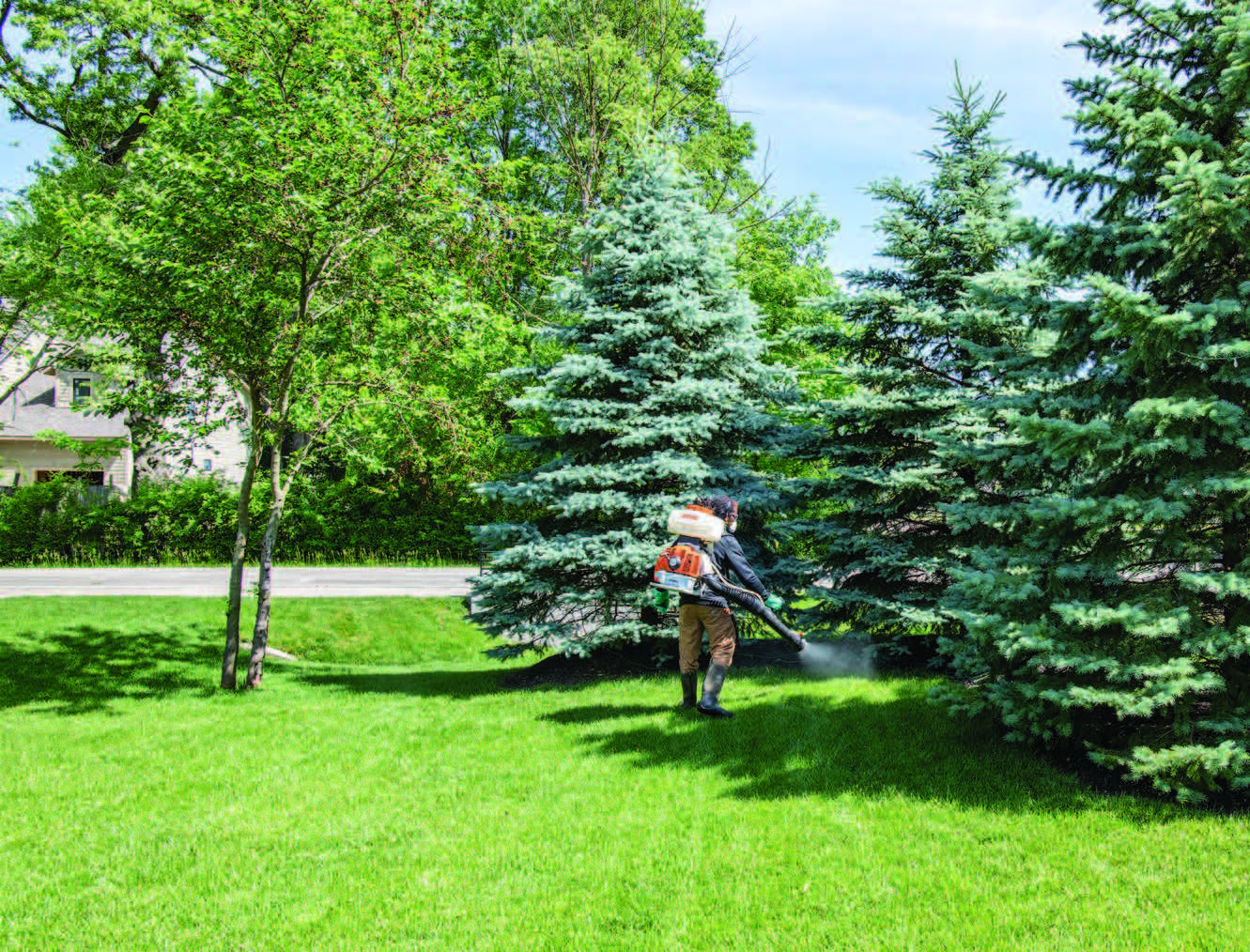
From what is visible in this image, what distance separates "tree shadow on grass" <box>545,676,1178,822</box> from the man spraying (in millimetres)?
647

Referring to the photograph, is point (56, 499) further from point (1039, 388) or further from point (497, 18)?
point (1039, 388)

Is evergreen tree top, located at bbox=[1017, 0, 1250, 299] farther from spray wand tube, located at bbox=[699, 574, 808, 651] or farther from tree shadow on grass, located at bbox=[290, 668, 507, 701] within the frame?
tree shadow on grass, located at bbox=[290, 668, 507, 701]

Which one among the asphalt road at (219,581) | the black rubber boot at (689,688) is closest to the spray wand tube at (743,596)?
the black rubber boot at (689,688)

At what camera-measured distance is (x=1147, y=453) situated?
5.45m

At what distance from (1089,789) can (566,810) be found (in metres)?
3.55

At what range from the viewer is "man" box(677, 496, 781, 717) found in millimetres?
7859

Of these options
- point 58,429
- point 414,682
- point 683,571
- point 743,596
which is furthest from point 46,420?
point 743,596

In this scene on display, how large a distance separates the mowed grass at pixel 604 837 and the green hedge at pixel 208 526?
17107 millimetres

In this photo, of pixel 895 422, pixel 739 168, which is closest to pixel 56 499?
pixel 739 168

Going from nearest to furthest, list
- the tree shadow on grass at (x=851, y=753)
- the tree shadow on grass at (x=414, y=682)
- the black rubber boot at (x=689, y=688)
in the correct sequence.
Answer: the tree shadow on grass at (x=851, y=753) → the black rubber boot at (x=689, y=688) → the tree shadow on grass at (x=414, y=682)

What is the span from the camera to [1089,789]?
5812 millimetres

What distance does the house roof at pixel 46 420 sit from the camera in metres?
35.8

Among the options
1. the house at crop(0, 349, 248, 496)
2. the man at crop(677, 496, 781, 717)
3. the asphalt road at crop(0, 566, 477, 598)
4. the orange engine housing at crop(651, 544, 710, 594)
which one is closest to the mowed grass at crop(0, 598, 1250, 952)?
the man at crop(677, 496, 781, 717)

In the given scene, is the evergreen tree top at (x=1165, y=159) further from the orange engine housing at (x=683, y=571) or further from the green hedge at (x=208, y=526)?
the green hedge at (x=208, y=526)
